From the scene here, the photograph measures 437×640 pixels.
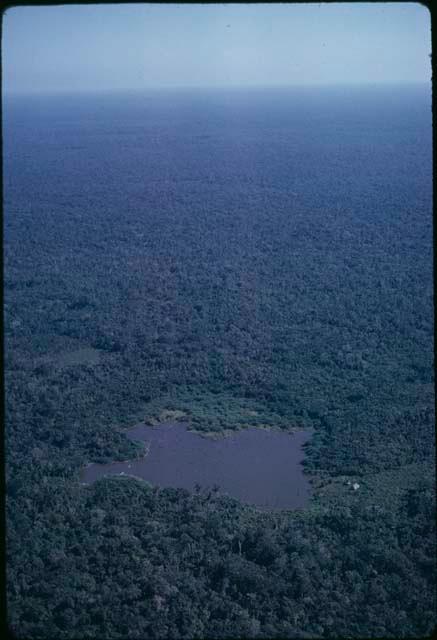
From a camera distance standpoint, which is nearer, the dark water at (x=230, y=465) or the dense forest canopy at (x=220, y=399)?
the dense forest canopy at (x=220, y=399)

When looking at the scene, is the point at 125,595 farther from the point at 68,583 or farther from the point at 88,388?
the point at 88,388

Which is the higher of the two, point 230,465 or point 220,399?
point 220,399

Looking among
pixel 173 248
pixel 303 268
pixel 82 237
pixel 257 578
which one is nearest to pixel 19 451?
pixel 257 578

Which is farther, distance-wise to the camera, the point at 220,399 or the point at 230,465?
the point at 220,399

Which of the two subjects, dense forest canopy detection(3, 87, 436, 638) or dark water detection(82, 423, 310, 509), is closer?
dense forest canopy detection(3, 87, 436, 638)
